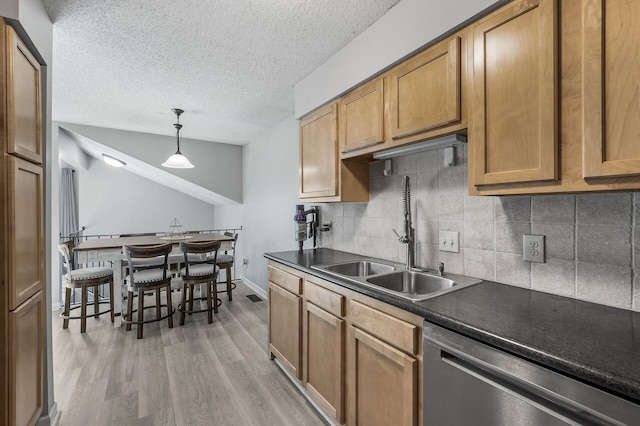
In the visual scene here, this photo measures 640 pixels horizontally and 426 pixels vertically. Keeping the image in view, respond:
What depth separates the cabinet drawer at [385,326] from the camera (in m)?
1.22

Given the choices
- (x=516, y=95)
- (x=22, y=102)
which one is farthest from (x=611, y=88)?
(x=22, y=102)

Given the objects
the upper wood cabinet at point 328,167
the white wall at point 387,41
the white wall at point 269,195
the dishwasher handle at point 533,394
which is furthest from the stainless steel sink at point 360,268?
the white wall at point 269,195

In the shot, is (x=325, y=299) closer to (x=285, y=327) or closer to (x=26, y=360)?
(x=285, y=327)

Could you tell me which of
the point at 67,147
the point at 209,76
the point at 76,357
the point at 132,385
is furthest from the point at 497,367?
the point at 67,147

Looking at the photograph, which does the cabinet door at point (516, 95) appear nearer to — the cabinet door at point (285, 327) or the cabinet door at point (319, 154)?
the cabinet door at point (319, 154)

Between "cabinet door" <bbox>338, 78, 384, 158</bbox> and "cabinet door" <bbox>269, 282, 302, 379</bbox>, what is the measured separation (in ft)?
3.77

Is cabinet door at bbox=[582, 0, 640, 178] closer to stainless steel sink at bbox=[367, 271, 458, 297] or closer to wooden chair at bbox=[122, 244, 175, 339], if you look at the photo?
stainless steel sink at bbox=[367, 271, 458, 297]

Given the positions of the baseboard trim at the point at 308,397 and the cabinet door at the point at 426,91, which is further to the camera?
the baseboard trim at the point at 308,397

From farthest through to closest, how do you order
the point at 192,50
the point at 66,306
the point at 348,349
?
the point at 66,306, the point at 192,50, the point at 348,349

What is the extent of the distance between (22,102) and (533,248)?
2469 millimetres

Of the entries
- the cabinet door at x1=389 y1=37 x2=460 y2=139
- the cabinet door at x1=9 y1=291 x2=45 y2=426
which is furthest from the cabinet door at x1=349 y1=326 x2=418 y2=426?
the cabinet door at x1=9 y1=291 x2=45 y2=426

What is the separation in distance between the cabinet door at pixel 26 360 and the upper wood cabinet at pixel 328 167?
1819 millimetres

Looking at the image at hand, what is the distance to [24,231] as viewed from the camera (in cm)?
137

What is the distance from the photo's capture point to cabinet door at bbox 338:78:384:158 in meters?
1.80
